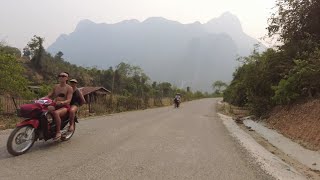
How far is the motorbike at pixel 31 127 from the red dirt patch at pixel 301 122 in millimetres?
7510

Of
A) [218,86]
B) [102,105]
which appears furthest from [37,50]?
[218,86]

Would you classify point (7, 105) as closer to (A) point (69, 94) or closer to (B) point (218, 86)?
(A) point (69, 94)

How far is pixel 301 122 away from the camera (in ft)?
51.2

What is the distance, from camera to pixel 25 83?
20.3m

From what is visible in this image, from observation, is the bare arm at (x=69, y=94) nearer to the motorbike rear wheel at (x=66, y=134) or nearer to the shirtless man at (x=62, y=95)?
the shirtless man at (x=62, y=95)

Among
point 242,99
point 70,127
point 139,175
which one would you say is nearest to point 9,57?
point 70,127

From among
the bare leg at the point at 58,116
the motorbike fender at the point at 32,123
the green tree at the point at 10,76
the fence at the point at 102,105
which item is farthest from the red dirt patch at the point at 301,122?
the green tree at the point at 10,76

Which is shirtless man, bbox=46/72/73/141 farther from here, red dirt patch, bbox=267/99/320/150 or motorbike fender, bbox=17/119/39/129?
red dirt patch, bbox=267/99/320/150

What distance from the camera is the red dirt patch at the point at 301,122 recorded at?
13.2 meters

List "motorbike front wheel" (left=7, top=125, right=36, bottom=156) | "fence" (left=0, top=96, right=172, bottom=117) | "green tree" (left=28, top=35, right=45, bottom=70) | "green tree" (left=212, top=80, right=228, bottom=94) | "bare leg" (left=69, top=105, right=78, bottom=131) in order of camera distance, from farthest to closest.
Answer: "green tree" (left=212, top=80, right=228, bottom=94), "green tree" (left=28, top=35, right=45, bottom=70), "fence" (left=0, top=96, right=172, bottom=117), "bare leg" (left=69, top=105, right=78, bottom=131), "motorbike front wheel" (left=7, top=125, right=36, bottom=156)

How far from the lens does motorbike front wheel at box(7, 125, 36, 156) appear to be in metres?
8.04

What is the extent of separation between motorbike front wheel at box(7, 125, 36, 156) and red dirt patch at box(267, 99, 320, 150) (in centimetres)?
786

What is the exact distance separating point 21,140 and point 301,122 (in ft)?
35.6

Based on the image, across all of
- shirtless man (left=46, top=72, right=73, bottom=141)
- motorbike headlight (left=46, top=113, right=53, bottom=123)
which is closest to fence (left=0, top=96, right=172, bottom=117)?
shirtless man (left=46, top=72, right=73, bottom=141)
